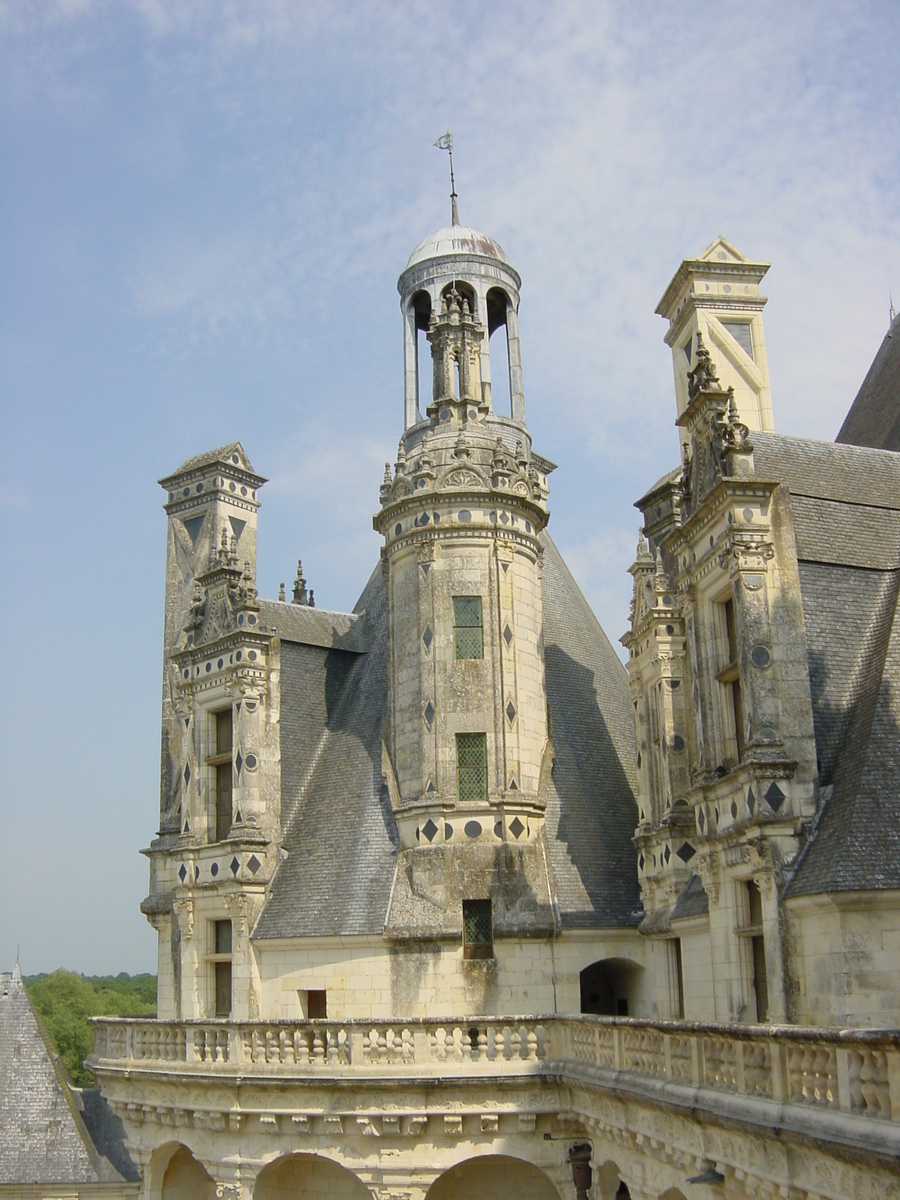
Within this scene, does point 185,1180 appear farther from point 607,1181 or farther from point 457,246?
point 457,246

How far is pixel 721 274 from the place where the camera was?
2455 centimetres

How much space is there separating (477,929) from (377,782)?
384 cm

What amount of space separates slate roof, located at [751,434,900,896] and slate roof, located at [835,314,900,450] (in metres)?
3.85

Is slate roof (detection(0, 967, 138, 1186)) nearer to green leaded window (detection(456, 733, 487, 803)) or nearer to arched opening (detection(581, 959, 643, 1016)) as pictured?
arched opening (detection(581, 959, 643, 1016))

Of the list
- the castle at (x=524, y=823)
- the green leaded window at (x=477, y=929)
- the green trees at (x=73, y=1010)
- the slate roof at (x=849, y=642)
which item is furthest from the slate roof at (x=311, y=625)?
the green trees at (x=73, y=1010)

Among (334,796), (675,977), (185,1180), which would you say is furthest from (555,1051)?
(185,1180)

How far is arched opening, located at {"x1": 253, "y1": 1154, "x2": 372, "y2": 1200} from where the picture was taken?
2158 cm

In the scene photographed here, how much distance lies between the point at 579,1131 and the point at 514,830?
20.2 feet

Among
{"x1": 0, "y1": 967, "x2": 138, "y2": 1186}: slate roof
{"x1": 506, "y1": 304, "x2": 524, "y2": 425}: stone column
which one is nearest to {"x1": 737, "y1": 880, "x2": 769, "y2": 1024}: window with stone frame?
{"x1": 506, "y1": 304, "x2": 524, "y2": 425}: stone column

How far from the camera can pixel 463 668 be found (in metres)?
24.3

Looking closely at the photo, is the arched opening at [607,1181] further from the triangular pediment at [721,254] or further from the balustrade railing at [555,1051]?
the triangular pediment at [721,254]

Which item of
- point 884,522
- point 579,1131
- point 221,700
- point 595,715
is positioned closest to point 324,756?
point 221,700

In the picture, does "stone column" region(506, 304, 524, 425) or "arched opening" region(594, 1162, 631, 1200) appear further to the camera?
"stone column" region(506, 304, 524, 425)

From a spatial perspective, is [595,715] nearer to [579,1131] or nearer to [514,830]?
[514,830]
